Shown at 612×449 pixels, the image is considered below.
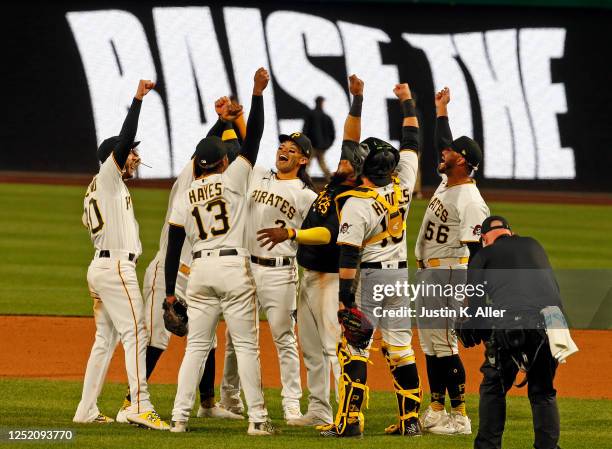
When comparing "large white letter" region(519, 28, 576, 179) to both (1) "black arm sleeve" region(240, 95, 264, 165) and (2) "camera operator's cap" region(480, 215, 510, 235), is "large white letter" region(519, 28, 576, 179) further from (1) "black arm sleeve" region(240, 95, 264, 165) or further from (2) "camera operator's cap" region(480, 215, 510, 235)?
(2) "camera operator's cap" region(480, 215, 510, 235)

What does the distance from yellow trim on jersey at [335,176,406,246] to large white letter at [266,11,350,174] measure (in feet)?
54.9

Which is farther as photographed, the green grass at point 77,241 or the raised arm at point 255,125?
the green grass at point 77,241

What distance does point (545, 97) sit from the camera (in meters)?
24.6

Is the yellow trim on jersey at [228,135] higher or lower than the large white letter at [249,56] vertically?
lower

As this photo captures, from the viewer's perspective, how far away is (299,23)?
80.0 ft

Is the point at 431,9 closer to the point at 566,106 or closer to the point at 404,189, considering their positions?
the point at 566,106

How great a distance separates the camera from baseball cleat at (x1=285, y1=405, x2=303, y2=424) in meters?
7.83

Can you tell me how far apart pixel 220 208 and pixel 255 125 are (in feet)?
1.91

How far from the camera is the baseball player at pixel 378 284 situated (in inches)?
284

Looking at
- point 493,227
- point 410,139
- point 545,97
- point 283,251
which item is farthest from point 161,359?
point 545,97

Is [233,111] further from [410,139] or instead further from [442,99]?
[442,99]

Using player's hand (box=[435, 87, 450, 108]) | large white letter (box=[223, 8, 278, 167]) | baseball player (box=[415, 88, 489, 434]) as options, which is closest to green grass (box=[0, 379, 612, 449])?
baseball player (box=[415, 88, 489, 434])

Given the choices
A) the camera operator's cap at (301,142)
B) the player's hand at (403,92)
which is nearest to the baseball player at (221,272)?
the camera operator's cap at (301,142)

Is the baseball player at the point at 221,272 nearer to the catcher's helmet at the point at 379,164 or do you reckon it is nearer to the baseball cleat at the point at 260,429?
the baseball cleat at the point at 260,429
